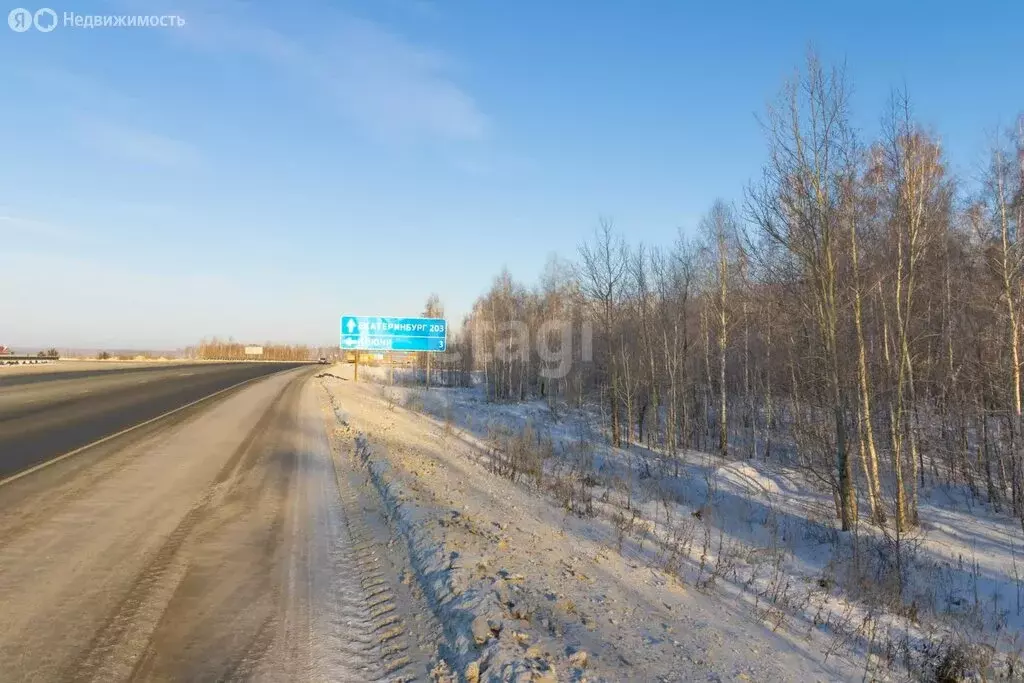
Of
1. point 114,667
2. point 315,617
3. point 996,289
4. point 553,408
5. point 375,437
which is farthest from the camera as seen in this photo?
point 553,408

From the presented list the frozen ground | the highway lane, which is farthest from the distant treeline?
the frozen ground

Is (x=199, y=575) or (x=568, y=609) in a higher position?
(x=199, y=575)

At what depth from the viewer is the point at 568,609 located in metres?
4.89

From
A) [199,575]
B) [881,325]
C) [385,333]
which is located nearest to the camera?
[199,575]

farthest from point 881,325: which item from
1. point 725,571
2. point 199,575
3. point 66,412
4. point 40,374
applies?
point 40,374

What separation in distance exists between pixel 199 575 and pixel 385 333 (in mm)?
28719

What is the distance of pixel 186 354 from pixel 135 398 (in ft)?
400

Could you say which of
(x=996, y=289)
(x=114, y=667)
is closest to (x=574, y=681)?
(x=114, y=667)

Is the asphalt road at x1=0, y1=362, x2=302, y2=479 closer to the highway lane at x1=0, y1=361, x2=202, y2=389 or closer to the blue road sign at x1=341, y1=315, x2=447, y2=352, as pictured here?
the highway lane at x1=0, y1=361, x2=202, y2=389

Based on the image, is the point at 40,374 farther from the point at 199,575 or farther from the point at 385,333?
the point at 199,575

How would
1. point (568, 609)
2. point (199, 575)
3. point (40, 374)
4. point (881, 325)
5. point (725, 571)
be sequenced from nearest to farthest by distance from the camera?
point (568, 609) → point (199, 575) → point (725, 571) → point (881, 325) → point (40, 374)

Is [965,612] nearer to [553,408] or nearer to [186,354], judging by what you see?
[553,408]

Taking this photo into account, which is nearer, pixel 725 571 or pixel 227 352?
pixel 725 571

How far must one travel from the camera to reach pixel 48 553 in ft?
18.1
